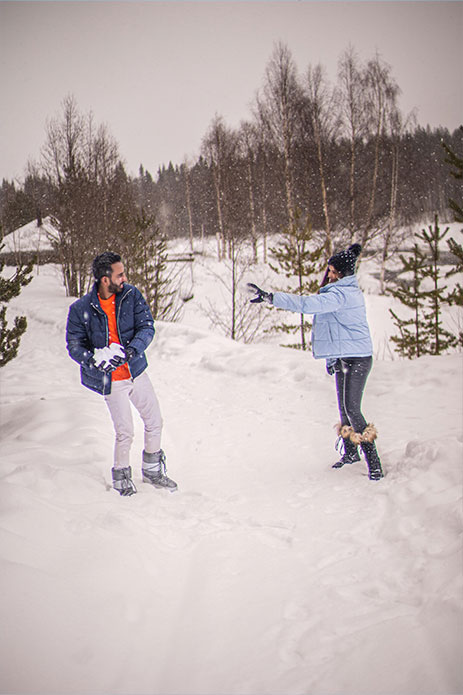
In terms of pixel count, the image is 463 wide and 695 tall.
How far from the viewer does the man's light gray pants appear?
334cm

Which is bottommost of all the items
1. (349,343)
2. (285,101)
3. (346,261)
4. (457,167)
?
(349,343)

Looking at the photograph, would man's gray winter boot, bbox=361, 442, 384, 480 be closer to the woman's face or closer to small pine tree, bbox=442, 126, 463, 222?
the woman's face

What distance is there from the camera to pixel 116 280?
10.9 ft

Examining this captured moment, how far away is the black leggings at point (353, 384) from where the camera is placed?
12.0ft

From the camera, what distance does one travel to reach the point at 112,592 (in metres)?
2.12

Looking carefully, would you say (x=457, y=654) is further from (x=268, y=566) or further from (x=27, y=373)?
(x=27, y=373)

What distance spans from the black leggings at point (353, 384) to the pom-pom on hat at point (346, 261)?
78 cm

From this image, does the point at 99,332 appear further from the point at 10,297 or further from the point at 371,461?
the point at 10,297

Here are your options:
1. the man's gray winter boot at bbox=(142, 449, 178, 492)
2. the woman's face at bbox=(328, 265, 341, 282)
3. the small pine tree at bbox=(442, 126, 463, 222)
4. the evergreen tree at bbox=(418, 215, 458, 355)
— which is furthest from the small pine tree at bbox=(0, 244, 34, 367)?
the evergreen tree at bbox=(418, 215, 458, 355)

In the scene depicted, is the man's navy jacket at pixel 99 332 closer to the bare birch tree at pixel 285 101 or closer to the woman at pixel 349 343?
the woman at pixel 349 343

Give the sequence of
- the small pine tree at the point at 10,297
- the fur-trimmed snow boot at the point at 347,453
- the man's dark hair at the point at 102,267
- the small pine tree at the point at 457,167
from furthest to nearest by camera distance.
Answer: the small pine tree at the point at 457,167
the small pine tree at the point at 10,297
the fur-trimmed snow boot at the point at 347,453
the man's dark hair at the point at 102,267

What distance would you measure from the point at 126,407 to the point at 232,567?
149cm

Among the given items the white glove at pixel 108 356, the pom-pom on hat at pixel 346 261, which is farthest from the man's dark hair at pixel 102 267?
the pom-pom on hat at pixel 346 261

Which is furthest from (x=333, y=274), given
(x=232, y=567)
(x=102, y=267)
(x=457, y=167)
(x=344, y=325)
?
(x=457, y=167)
